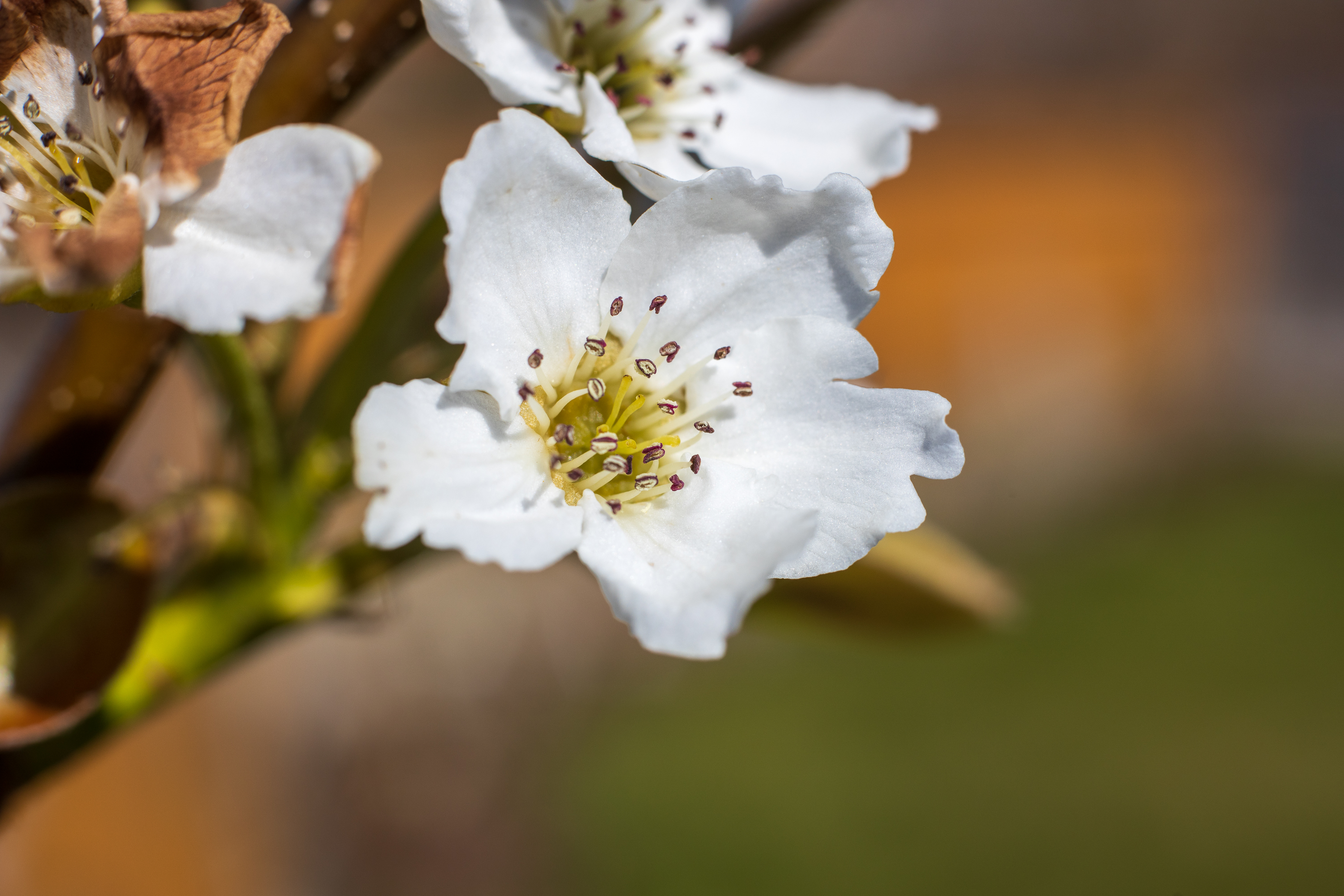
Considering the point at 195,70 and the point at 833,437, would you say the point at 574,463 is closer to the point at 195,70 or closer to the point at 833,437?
the point at 833,437

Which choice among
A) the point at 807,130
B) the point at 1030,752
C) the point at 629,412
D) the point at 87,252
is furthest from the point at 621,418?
the point at 1030,752

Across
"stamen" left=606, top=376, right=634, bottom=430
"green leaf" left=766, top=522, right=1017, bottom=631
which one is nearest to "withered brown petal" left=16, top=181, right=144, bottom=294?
"stamen" left=606, top=376, right=634, bottom=430

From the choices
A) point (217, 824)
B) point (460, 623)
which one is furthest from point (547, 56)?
point (460, 623)

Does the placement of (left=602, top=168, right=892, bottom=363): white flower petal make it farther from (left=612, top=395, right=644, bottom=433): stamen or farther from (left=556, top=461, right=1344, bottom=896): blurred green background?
(left=556, top=461, right=1344, bottom=896): blurred green background

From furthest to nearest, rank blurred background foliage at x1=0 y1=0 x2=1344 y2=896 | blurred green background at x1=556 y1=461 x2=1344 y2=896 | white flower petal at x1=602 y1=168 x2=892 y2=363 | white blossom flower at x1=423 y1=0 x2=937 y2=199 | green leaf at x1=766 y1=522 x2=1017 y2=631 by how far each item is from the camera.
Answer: blurred green background at x1=556 y1=461 x2=1344 y2=896, blurred background foliage at x1=0 y1=0 x2=1344 y2=896, green leaf at x1=766 y1=522 x2=1017 y2=631, white blossom flower at x1=423 y1=0 x2=937 y2=199, white flower petal at x1=602 y1=168 x2=892 y2=363

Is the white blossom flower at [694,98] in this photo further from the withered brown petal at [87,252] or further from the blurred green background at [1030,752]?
the blurred green background at [1030,752]

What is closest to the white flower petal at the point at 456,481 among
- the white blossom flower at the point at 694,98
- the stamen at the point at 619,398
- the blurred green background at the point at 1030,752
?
the stamen at the point at 619,398
